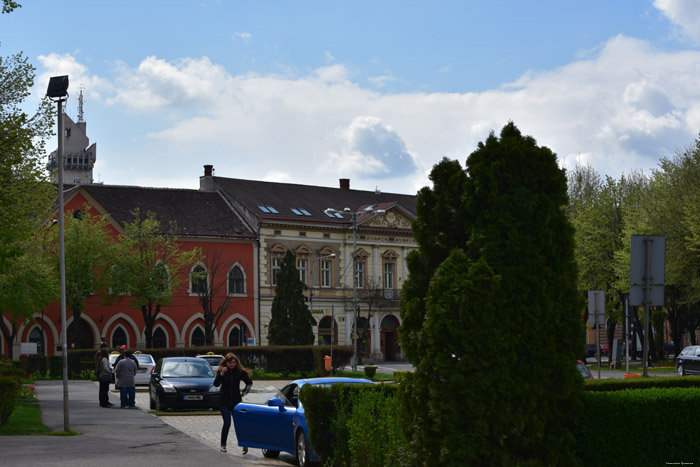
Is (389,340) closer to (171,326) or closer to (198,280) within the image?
(198,280)

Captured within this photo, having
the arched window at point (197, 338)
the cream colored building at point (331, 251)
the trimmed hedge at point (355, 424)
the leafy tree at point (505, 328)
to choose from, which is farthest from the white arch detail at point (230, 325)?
the leafy tree at point (505, 328)

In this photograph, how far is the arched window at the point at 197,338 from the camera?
218 ft

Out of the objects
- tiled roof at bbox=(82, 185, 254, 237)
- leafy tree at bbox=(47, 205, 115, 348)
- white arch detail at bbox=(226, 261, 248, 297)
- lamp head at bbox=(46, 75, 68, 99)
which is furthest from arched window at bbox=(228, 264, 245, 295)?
lamp head at bbox=(46, 75, 68, 99)

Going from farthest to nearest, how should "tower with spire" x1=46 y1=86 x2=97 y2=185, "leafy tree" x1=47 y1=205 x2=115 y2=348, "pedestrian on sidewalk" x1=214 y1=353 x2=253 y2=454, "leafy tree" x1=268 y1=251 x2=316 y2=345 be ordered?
"tower with spire" x1=46 y1=86 x2=97 y2=185
"leafy tree" x1=47 y1=205 x2=115 y2=348
"leafy tree" x1=268 y1=251 x2=316 y2=345
"pedestrian on sidewalk" x1=214 y1=353 x2=253 y2=454

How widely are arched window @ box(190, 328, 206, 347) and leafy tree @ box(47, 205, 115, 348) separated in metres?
7.20

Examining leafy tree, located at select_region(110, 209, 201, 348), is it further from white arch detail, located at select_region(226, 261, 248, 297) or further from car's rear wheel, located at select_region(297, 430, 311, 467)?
car's rear wheel, located at select_region(297, 430, 311, 467)

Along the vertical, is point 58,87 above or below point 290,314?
above

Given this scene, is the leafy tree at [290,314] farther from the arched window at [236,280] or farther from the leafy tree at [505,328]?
the leafy tree at [505,328]

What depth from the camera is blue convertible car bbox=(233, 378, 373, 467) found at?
620 inches

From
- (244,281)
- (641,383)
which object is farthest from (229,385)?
(244,281)

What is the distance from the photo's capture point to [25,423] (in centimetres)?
2269

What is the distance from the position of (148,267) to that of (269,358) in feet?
52.5

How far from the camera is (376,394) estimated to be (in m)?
12.6

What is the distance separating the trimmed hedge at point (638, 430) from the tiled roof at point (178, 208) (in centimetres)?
5865
